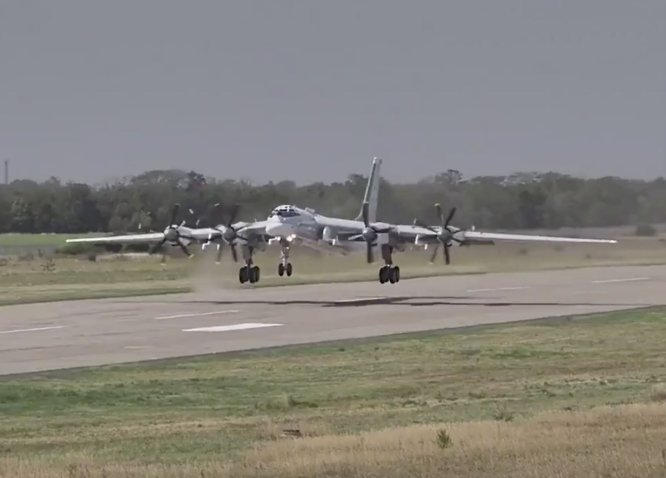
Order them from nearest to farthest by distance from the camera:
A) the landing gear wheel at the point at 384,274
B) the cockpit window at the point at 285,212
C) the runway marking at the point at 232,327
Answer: the runway marking at the point at 232,327 < the cockpit window at the point at 285,212 < the landing gear wheel at the point at 384,274

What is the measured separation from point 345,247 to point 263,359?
25.1 m

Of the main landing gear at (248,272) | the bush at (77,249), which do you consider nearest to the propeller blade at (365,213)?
the main landing gear at (248,272)

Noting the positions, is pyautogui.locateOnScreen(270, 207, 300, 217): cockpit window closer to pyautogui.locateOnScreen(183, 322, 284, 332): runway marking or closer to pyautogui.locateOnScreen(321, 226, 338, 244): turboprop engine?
pyautogui.locateOnScreen(321, 226, 338, 244): turboprop engine

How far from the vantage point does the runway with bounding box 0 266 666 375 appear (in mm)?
35250

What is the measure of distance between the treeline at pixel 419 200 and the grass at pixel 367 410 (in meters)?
26.2

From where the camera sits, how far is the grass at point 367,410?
1527 cm

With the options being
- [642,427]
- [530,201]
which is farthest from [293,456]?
[530,201]

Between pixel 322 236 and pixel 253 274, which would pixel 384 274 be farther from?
pixel 253 274

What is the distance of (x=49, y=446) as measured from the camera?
62.1ft

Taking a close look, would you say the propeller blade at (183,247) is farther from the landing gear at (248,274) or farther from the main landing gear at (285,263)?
the main landing gear at (285,263)

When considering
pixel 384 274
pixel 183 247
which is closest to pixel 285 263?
pixel 384 274

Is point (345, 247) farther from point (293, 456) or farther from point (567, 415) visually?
point (293, 456)

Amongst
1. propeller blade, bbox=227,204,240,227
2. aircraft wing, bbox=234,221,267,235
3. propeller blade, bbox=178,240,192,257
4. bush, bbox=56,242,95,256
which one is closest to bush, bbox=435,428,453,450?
aircraft wing, bbox=234,221,267,235

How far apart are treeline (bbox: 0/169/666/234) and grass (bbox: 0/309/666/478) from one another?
26229mm
